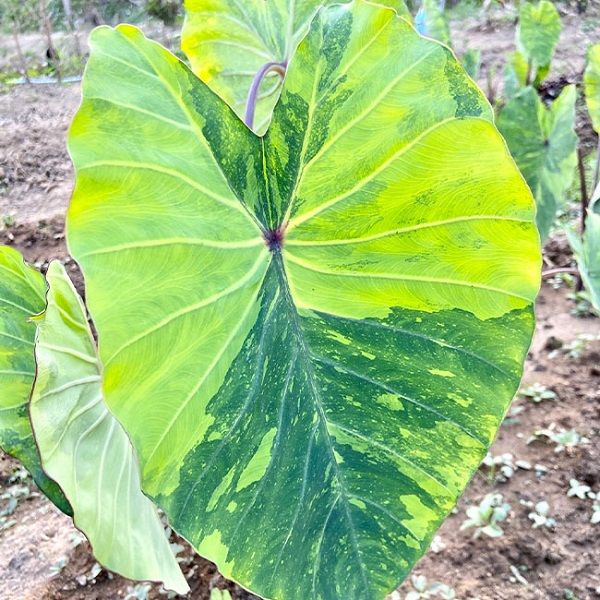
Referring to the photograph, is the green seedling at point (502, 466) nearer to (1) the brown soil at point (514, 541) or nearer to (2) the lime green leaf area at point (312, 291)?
(1) the brown soil at point (514, 541)

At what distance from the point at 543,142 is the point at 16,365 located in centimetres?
169

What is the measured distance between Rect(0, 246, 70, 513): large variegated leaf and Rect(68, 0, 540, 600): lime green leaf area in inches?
11.7

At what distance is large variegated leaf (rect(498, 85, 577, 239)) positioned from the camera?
2.00 m

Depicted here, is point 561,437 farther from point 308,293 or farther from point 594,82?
point 308,293

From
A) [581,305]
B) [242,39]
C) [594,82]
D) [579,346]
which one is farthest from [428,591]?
[594,82]

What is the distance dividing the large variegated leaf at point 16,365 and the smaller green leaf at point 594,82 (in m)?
1.80

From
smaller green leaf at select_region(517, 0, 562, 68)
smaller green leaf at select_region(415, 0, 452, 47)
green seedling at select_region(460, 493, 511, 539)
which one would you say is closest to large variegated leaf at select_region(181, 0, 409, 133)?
green seedling at select_region(460, 493, 511, 539)

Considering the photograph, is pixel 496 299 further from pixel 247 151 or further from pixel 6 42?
pixel 6 42

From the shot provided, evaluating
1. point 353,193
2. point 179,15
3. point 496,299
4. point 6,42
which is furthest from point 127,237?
point 6,42

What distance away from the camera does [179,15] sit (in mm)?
6043

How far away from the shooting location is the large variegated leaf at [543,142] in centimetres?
200

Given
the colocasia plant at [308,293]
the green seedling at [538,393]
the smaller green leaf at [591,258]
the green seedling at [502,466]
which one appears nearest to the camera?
the colocasia plant at [308,293]

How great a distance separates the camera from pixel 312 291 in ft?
2.34

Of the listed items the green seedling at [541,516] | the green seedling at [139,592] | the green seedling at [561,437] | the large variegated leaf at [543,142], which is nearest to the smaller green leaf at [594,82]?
the large variegated leaf at [543,142]
